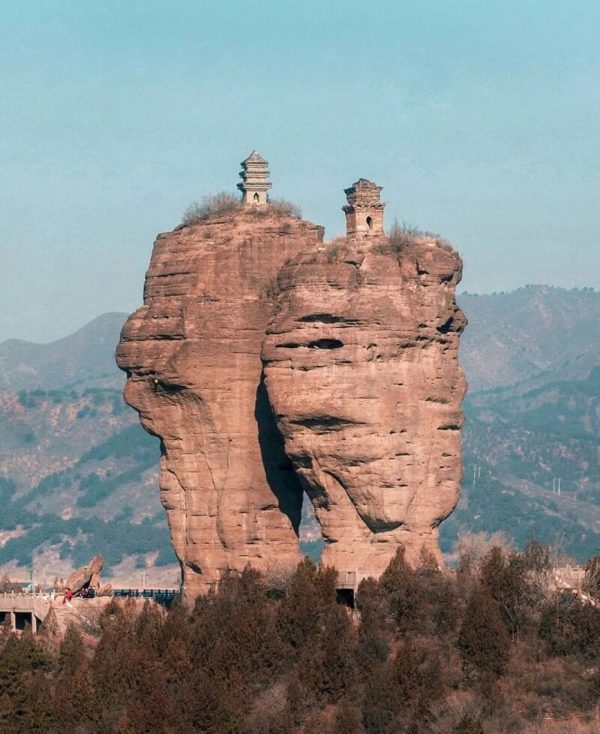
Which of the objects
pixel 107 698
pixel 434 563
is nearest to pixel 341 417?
pixel 434 563

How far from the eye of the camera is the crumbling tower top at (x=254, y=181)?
217 ft

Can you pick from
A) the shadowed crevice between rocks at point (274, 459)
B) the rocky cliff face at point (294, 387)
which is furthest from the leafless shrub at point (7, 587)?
the shadowed crevice between rocks at point (274, 459)

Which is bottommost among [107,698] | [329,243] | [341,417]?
[107,698]

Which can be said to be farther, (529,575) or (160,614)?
(160,614)

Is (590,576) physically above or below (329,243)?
below

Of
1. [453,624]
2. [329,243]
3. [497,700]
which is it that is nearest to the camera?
[497,700]

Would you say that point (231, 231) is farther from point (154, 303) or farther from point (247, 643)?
point (247, 643)

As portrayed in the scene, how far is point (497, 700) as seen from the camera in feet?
178

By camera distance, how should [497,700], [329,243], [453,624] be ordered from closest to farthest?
1. [497,700]
2. [453,624]
3. [329,243]

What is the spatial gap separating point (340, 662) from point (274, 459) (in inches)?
365

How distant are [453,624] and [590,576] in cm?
445

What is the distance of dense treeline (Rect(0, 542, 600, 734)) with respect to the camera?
5459cm

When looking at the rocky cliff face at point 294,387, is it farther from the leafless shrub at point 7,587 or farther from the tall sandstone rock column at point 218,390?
the leafless shrub at point 7,587

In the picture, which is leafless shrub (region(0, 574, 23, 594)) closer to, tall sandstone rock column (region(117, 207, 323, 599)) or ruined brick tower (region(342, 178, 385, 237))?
tall sandstone rock column (region(117, 207, 323, 599))
